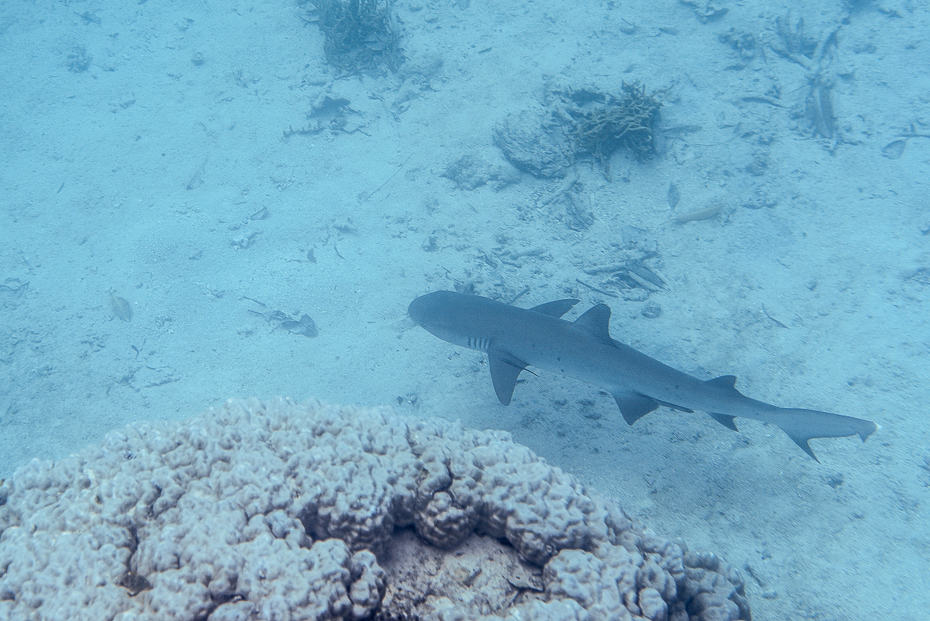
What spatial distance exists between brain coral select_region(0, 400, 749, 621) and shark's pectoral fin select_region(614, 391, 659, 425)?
1755 millimetres

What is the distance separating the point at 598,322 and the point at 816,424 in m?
2.00

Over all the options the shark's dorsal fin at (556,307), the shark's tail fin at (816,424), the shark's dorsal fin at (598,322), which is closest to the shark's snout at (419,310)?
the shark's dorsal fin at (556,307)

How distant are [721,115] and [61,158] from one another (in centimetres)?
1368

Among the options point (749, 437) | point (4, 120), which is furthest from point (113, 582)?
point (4, 120)

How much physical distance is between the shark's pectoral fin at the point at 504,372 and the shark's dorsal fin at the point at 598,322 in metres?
0.77

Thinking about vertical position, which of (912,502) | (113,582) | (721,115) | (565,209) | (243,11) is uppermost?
(243,11)

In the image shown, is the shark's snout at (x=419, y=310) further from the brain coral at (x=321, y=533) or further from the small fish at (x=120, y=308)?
the small fish at (x=120, y=308)

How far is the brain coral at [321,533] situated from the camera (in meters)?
2.02

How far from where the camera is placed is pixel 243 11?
14.3m

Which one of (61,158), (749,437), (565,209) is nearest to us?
(749,437)

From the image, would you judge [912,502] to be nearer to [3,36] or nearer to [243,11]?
[243,11]

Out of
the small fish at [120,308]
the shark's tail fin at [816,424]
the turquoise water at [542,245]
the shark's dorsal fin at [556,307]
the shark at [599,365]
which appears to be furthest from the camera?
the small fish at [120,308]

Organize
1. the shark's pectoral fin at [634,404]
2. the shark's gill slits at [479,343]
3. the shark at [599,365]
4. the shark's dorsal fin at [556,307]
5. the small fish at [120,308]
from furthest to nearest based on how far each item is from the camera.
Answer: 1. the small fish at [120,308]
2. the shark's dorsal fin at [556,307]
3. the shark's gill slits at [479,343]
4. the shark's pectoral fin at [634,404]
5. the shark at [599,365]

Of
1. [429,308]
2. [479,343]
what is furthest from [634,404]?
[429,308]
